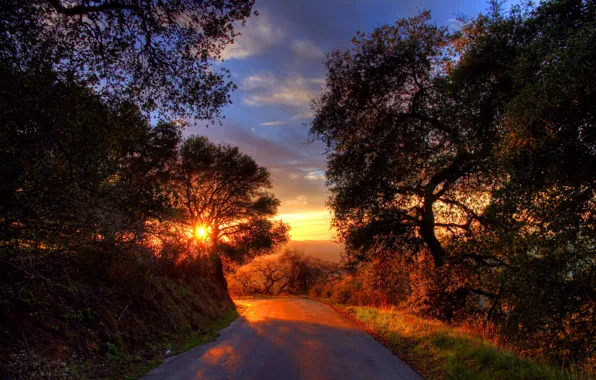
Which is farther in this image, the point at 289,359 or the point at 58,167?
the point at 289,359

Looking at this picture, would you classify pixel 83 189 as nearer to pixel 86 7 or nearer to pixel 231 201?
pixel 86 7

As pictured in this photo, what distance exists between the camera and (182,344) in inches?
434

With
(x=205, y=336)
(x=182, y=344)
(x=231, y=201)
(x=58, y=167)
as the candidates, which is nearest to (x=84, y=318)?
(x=182, y=344)

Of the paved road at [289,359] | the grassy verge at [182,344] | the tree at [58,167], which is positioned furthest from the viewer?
the grassy verge at [182,344]

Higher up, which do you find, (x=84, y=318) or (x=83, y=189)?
(x=83, y=189)

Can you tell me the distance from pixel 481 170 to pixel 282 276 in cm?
4389

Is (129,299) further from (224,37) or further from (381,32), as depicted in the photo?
(381,32)

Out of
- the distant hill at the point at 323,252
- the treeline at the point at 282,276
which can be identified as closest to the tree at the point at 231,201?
the distant hill at the point at 323,252

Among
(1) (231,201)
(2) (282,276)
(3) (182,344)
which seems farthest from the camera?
(2) (282,276)

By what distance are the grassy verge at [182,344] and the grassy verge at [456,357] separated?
6.19 m

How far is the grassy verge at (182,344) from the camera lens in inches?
306

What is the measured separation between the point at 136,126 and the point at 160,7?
283 cm

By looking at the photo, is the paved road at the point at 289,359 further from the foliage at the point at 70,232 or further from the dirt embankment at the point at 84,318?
the foliage at the point at 70,232

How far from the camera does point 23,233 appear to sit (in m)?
5.80
